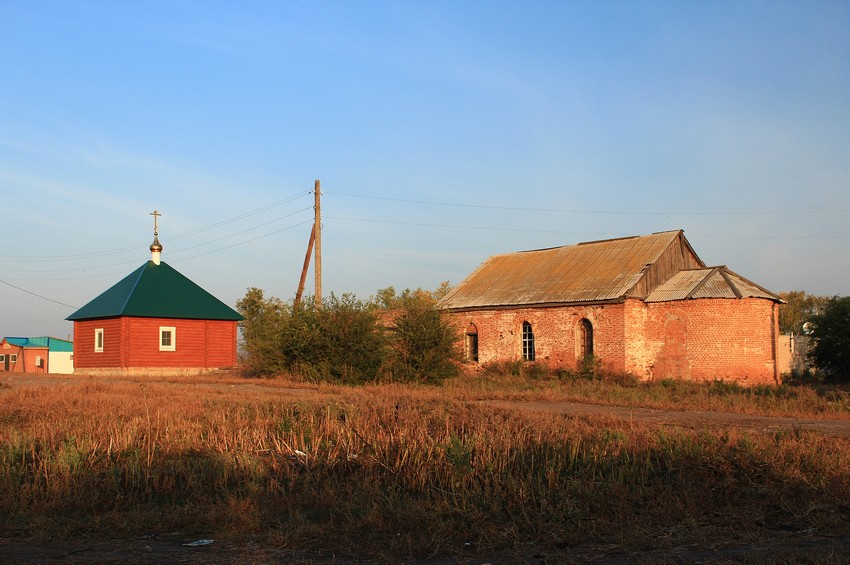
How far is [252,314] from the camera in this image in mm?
60062

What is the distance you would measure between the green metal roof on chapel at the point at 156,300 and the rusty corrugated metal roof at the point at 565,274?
1188 cm

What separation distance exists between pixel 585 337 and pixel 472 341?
6508 millimetres

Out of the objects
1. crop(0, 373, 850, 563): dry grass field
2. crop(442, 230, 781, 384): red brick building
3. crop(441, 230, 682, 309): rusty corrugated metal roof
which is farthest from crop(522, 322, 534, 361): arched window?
crop(0, 373, 850, 563): dry grass field

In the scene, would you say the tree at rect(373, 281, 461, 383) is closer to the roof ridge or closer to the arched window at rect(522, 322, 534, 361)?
the arched window at rect(522, 322, 534, 361)

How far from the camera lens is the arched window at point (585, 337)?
32188 millimetres

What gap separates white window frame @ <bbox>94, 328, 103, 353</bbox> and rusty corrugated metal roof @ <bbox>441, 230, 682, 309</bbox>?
1663cm

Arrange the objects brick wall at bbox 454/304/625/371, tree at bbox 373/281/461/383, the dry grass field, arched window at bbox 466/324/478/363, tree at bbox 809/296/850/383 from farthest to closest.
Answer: arched window at bbox 466/324/478/363 → tree at bbox 809/296/850/383 → brick wall at bbox 454/304/625/371 → tree at bbox 373/281/461/383 → the dry grass field

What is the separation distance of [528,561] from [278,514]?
2877 mm

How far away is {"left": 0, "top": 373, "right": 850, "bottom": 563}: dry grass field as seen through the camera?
6.76 meters

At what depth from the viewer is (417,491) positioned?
8617mm

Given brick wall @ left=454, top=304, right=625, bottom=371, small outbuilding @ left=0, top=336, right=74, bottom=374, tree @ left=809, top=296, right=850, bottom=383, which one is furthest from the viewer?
small outbuilding @ left=0, top=336, right=74, bottom=374

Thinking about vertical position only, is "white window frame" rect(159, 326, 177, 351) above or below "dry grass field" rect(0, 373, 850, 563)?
above

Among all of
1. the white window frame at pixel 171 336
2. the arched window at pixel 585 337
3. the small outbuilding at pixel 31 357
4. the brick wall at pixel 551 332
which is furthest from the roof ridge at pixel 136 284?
the small outbuilding at pixel 31 357

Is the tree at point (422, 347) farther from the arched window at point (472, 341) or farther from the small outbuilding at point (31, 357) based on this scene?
the small outbuilding at point (31, 357)
